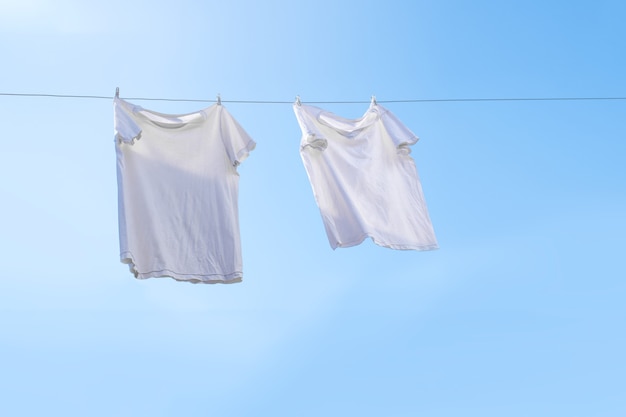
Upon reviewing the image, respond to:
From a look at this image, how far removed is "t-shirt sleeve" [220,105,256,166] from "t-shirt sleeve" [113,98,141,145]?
2.99 feet

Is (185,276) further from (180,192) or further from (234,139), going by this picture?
(234,139)

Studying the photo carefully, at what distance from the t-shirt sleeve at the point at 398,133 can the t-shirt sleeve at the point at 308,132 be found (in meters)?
0.86

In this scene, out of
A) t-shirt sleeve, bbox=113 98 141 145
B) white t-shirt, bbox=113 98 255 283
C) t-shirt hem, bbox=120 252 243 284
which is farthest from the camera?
t-shirt sleeve, bbox=113 98 141 145

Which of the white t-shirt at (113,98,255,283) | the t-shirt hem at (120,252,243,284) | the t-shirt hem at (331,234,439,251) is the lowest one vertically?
the t-shirt hem at (120,252,243,284)

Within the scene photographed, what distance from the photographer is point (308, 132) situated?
743 cm

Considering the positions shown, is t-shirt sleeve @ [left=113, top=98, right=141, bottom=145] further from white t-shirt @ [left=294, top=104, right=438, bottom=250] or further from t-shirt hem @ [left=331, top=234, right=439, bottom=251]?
t-shirt hem @ [left=331, top=234, right=439, bottom=251]

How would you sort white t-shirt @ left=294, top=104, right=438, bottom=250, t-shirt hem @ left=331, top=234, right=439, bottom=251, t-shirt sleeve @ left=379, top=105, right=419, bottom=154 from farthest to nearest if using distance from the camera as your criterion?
1. t-shirt sleeve @ left=379, top=105, right=419, bottom=154
2. white t-shirt @ left=294, top=104, right=438, bottom=250
3. t-shirt hem @ left=331, top=234, right=439, bottom=251

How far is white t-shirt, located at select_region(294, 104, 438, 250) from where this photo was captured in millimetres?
7285

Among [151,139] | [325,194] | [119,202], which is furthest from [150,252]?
[325,194]

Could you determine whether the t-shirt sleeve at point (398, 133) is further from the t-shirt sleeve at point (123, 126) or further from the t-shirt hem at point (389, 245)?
the t-shirt sleeve at point (123, 126)

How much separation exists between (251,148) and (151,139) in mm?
966

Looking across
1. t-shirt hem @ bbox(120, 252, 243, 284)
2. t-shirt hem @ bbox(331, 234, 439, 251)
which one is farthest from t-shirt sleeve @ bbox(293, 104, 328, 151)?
t-shirt hem @ bbox(120, 252, 243, 284)

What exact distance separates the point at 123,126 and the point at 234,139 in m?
1.12

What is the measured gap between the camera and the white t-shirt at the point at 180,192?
6.56m
